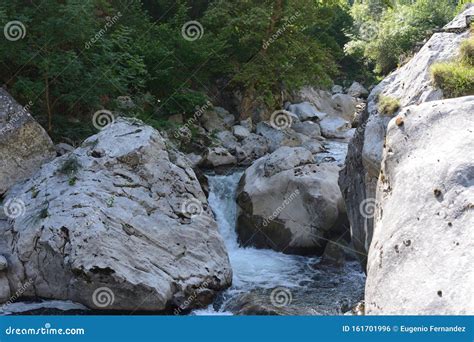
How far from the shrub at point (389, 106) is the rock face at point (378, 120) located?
77 mm

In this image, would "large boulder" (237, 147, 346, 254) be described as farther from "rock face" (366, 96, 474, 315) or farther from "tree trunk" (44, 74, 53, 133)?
"rock face" (366, 96, 474, 315)

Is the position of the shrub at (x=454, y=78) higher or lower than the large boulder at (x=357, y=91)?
lower

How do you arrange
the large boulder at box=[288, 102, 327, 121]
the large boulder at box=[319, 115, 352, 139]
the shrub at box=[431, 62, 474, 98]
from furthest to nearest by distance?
the large boulder at box=[288, 102, 327, 121] < the large boulder at box=[319, 115, 352, 139] < the shrub at box=[431, 62, 474, 98]

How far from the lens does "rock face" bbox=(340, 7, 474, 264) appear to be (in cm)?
912

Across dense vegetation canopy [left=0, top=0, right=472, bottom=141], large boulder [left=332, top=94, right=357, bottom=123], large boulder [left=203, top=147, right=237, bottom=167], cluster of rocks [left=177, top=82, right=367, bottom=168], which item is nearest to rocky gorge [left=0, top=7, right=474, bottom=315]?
dense vegetation canopy [left=0, top=0, right=472, bottom=141]

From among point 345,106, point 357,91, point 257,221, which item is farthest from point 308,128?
point 357,91

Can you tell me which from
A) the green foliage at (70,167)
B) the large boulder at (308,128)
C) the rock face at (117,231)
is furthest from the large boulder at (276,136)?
the green foliage at (70,167)

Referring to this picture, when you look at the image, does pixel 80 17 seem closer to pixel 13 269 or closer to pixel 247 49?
pixel 13 269

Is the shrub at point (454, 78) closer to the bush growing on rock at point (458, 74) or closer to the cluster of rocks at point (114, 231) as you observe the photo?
the bush growing on rock at point (458, 74)

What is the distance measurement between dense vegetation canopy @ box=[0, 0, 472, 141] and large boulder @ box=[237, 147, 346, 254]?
12.9 ft

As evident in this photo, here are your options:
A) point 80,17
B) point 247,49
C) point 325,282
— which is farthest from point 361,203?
point 247,49

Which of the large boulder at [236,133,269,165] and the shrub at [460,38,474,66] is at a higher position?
the shrub at [460,38,474,66]

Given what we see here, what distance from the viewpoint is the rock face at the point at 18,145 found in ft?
39.9

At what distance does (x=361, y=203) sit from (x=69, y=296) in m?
5.81
